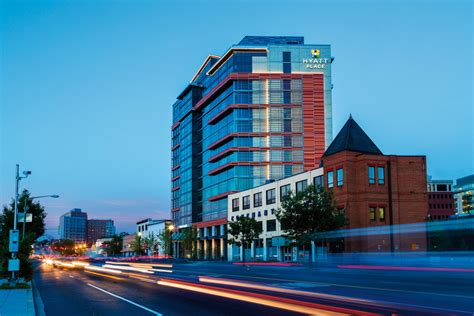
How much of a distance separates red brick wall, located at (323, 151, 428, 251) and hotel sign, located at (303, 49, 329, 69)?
46.3 meters

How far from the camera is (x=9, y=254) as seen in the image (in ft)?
106

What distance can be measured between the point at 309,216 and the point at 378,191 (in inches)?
439

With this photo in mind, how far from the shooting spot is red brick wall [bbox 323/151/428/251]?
195ft

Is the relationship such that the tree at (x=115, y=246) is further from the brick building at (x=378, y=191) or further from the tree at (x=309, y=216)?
the tree at (x=309, y=216)

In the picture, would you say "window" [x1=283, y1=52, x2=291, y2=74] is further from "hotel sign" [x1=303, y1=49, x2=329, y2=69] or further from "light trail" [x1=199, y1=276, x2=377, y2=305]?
"light trail" [x1=199, y1=276, x2=377, y2=305]

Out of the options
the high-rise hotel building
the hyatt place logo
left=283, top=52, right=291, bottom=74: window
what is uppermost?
the hyatt place logo

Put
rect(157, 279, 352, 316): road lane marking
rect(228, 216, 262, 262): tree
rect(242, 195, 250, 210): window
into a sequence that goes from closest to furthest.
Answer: rect(157, 279, 352, 316): road lane marking
rect(228, 216, 262, 262): tree
rect(242, 195, 250, 210): window

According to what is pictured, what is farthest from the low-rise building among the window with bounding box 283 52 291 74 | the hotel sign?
the hotel sign

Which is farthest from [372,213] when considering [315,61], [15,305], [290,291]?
[315,61]

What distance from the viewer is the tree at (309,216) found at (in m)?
54.8

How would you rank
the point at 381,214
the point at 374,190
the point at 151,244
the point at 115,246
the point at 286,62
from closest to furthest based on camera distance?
1. the point at 381,214
2. the point at 374,190
3. the point at 286,62
4. the point at 151,244
5. the point at 115,246

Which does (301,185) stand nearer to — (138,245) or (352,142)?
(352,142)

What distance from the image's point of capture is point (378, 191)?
201 ft

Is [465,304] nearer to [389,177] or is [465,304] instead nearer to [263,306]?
[263,306]
